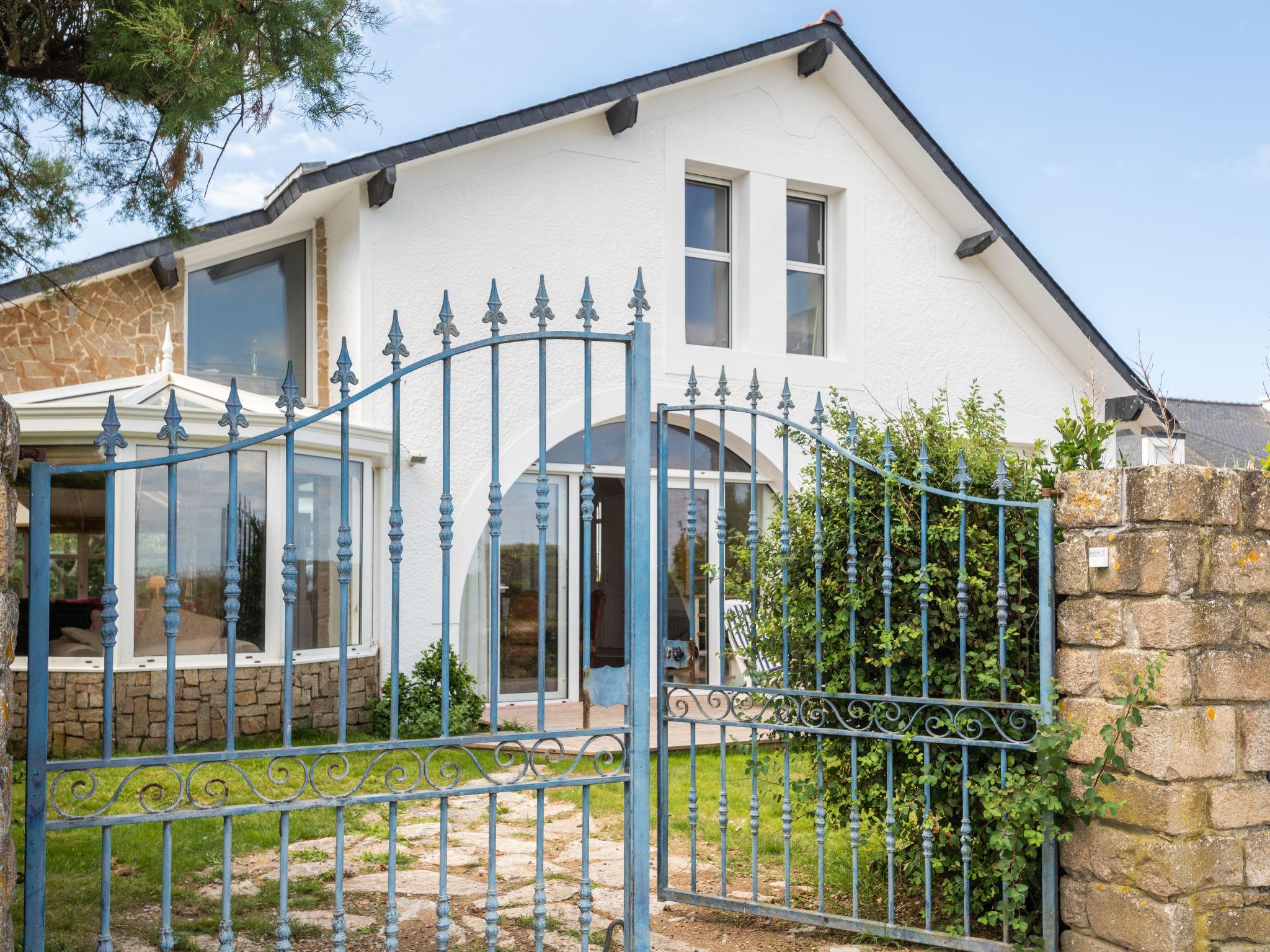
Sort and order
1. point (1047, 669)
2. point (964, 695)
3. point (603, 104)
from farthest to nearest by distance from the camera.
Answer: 1. point (603, 104)
2. point (964, 695)
3. point (1047, 669)

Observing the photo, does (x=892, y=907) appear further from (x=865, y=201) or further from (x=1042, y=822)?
(x=865, y=201)

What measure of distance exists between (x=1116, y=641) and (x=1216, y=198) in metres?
12.7

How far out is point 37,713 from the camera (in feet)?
9.96

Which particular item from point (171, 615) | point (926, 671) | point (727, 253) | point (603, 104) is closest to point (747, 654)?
point (926, 671)

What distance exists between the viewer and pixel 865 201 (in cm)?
1166

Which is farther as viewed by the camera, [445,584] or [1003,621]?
[1003,621]

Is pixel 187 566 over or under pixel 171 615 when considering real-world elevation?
under

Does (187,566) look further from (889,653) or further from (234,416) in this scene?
(889,653)

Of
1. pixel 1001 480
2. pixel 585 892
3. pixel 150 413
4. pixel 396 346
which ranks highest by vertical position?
pixel 150 413

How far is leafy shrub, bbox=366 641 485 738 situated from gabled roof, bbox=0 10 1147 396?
3.86m

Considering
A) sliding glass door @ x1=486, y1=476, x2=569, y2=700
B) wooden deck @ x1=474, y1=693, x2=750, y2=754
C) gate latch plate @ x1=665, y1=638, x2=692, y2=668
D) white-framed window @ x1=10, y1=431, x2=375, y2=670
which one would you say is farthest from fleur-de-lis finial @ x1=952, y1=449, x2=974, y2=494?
sliding glass door @ x1=486, y1=476, x2=569, y2=700

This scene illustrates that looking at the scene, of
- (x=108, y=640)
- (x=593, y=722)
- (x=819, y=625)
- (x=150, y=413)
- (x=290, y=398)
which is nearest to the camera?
(x=108, y=640)

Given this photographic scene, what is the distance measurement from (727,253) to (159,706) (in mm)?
6686

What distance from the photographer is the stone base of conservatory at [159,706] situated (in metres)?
7.98
